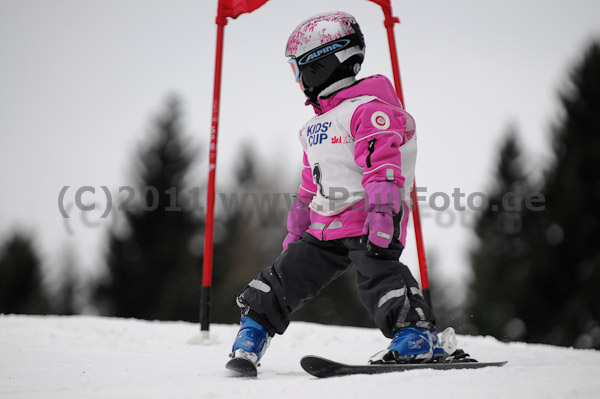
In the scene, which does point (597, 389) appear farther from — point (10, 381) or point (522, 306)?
point (522, 306)

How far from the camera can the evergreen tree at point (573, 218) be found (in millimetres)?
18797

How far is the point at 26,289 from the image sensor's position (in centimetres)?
2473

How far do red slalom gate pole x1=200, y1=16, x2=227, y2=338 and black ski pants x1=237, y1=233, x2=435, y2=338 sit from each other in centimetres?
135

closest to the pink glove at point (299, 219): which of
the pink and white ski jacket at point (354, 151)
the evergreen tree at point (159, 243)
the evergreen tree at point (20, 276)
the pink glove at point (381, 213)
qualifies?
the pink and white ski jacket at point (354, 151)

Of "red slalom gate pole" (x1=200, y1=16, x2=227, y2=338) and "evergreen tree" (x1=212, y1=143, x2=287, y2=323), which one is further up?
"red slalom gate pole" (x1=200, y1=16, x2=227, y2=338)

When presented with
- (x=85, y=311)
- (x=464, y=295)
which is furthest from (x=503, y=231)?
(x=85, y=311)

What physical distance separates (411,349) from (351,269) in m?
18.5

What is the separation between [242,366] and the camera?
2918 mm

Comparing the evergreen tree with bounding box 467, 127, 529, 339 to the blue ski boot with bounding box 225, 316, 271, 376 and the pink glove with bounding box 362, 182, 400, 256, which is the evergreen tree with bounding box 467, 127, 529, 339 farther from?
the pink glove with bounding box 362, 182, 400, 256

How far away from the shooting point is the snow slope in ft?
7.36

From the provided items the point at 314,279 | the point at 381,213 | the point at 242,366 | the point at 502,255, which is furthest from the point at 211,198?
the point at 502,255

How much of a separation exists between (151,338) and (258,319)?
2.03 meters

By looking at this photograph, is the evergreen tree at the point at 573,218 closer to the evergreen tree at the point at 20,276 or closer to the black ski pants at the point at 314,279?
the black ski pants at the point at 314,279

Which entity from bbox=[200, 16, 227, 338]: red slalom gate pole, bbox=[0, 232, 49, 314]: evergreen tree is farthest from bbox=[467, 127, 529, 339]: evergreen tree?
bbox=[0, 232, 49, 314]: evergreen tree
